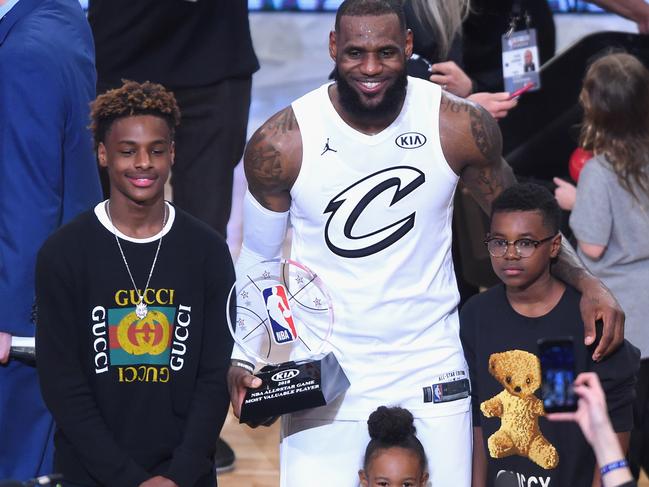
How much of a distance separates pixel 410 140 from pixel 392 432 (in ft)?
2.49

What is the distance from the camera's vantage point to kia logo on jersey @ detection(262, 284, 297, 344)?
3.43 metres

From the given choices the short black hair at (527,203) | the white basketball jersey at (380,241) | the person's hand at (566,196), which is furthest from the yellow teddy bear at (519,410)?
the person's hand at (566,196)

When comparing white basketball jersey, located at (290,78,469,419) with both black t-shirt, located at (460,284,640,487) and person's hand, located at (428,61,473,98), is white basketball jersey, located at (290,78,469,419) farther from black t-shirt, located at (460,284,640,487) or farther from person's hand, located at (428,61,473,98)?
person's hand, located at (428,61,473,98)

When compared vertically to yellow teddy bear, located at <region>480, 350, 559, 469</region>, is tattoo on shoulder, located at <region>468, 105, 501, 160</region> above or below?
above

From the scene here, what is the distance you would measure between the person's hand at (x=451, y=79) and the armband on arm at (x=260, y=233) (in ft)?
3.36

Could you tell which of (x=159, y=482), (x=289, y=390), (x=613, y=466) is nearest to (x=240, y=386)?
(x=289, y=390)

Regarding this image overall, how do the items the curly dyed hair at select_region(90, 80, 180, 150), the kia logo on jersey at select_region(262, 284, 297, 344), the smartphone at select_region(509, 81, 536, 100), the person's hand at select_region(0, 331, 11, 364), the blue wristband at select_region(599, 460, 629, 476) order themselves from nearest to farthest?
1. the blue wristband at select_region(599, 460, 629, 476)
2. the kia logo on jersey at select_region(262, 284, 297, 344)
3. the curly dyed hair at select_region(90, 80, 180, 150)
4. the person's hand at select_region(0, 331, 11, 364)
5. the smartphone at select_region(509, 81, 536, 100)

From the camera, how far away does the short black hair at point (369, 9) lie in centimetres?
342

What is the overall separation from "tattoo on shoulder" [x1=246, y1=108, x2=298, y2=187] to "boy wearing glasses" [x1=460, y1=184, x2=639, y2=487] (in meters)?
0.61

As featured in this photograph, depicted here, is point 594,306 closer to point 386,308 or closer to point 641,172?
point 386,308

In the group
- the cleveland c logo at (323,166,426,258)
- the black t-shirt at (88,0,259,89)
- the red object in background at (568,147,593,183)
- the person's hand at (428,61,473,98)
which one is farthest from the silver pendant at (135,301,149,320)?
the red object in background at (568,147,593,183)

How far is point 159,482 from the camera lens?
347cm

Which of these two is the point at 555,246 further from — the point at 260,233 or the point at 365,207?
the point at 260,233

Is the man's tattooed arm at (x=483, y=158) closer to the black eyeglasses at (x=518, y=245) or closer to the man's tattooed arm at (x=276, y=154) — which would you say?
the black eyeglasses at (x=518, y=245)
